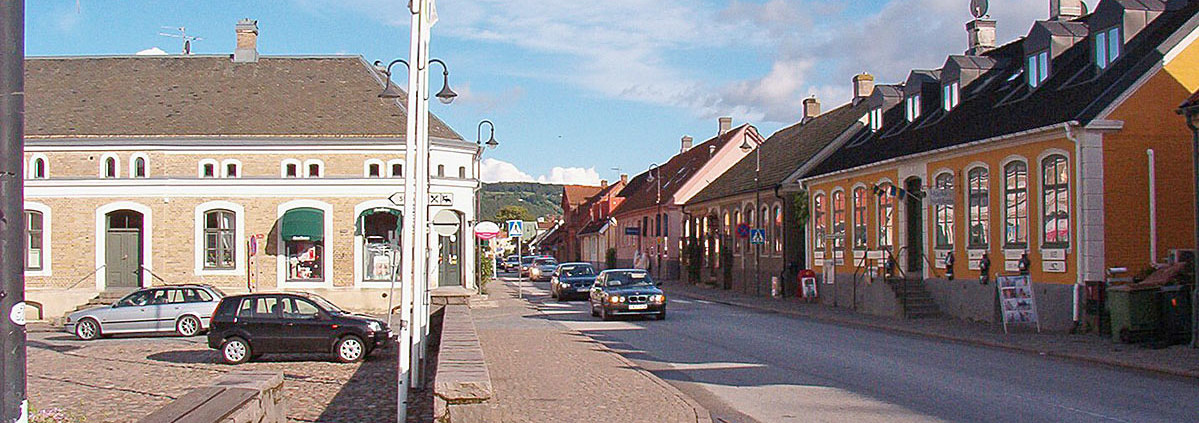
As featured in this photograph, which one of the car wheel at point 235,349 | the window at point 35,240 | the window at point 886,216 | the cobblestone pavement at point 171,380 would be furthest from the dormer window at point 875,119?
the window at point 35,240

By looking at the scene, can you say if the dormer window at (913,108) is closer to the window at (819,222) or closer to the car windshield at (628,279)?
the window at (819,222)

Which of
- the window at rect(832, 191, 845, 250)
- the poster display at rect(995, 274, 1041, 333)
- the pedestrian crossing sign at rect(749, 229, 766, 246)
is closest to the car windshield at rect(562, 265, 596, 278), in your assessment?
the pedestrian crossing sign at rect(749, 229, 766, 246)

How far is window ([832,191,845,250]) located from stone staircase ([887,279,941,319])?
6.04 metres

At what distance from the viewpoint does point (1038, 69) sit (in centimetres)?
2516

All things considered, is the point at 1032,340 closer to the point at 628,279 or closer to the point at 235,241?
the point at 628,279

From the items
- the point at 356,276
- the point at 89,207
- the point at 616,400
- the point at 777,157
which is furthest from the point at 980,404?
the point at 777,157

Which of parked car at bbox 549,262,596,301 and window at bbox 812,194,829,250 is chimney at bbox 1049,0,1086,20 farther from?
parked car at bbox 549,262,596,301

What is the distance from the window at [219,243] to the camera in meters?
35.2

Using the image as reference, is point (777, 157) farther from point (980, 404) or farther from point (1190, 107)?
point (980, 404)

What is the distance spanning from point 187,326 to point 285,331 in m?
8.16

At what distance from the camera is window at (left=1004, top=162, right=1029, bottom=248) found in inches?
914

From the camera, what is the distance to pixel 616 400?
11.9 m

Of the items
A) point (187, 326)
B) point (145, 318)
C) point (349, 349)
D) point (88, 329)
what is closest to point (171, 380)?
point (349, 349)

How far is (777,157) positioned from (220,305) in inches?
1235
